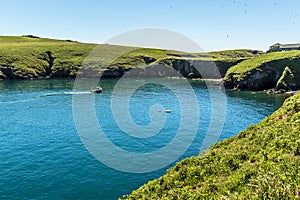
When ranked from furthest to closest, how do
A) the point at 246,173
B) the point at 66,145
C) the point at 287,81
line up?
the point at 287,81 → the point at 66,145 → the point at 246,173

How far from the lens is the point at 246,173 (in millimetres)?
19234

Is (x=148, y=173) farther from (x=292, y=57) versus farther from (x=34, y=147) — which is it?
(x=292, y=57)

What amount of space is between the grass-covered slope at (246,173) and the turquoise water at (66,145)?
1411 centimetres

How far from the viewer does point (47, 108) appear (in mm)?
88750

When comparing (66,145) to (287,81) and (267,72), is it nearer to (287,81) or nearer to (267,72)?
(287,81)

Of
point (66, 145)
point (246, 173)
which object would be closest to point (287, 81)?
point (66, 145)

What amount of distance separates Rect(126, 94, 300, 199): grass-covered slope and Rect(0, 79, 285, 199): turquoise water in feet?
46.3

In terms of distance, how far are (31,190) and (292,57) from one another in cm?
15339

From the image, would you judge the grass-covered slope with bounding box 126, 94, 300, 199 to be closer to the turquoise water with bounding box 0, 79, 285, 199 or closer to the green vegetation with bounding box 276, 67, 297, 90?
the turquoise water with bounding box 0, 79, 285, 199

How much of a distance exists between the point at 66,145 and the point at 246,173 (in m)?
42.7

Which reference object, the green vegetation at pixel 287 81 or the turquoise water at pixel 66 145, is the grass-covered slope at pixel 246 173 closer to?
the turquoise water at pixel 66 145

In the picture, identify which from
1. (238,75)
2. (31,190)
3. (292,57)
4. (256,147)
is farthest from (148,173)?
(292,57)

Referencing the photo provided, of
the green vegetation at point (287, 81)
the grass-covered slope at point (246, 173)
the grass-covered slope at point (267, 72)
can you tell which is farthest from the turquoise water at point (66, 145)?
the grass-covered slope at point (267, 72)

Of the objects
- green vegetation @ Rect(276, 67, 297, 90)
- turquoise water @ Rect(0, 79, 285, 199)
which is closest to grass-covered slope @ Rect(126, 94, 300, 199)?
turquoise water @ Rect(0, 79, 285, 199)
